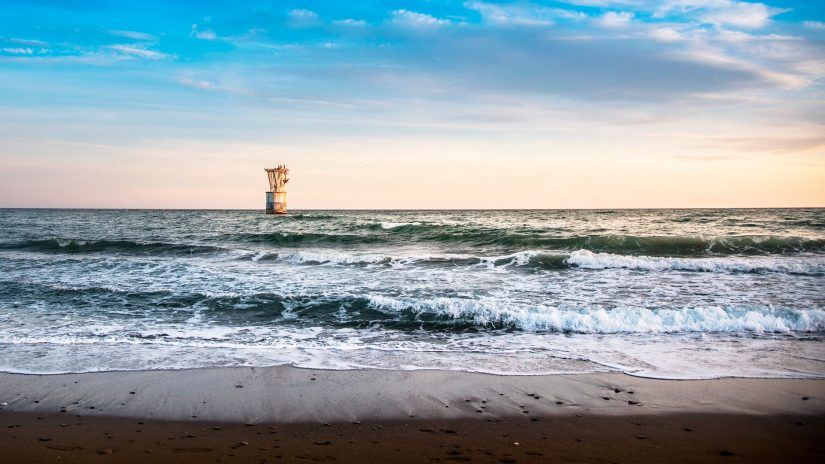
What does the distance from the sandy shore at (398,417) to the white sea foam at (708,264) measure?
398 inches

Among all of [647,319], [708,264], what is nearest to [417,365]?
[647,319]

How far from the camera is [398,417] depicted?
4871 millimetres

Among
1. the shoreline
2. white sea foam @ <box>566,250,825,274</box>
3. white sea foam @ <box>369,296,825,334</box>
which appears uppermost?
white sea foam @ <box>566,250,825,274</box>

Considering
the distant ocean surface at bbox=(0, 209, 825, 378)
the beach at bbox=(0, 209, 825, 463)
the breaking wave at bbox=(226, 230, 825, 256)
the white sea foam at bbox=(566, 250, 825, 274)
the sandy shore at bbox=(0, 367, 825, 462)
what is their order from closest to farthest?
the sandy shore at bbox=(0, 367, 825, 462) < the beach at bbox=(0, 209, 825, 463) < the distant ocean surface at bbox=(0, 209, 825, 378) < the white sea foam at bbox=(566, 250, 825, 274) < the breaking wave at bbox=(226, 230, 825, 256)

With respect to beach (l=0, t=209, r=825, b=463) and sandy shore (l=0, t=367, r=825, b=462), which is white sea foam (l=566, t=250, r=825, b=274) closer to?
beach (l=0, t=209, r=825, b=463)

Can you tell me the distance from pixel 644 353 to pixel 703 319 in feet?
7.82

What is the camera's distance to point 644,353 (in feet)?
23.8

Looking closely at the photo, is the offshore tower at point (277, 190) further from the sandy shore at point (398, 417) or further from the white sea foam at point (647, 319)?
the sandy shore at point (398, 417)

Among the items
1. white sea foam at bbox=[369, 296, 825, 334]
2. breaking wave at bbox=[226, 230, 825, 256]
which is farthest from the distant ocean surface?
breaking wave at bbox=[226, 230, 825, 256]

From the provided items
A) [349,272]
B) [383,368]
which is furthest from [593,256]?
[383,368]

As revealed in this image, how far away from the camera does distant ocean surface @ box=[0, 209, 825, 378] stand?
696 centimetres

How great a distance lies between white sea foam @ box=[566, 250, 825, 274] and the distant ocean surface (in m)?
0.07

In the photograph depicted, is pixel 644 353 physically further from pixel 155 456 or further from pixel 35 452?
pixel 35 452

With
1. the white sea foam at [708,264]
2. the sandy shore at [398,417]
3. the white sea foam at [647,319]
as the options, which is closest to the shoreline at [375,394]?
the sandy shore at [398,417]
